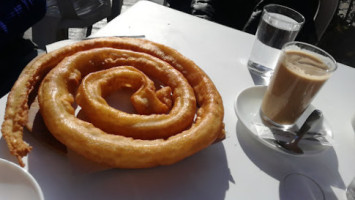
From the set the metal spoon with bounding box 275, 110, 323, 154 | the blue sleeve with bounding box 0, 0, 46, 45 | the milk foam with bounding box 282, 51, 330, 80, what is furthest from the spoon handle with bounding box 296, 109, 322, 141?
the blue sleeve with bounding box 0, 0, 46, 45

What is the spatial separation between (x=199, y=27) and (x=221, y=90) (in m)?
0.42

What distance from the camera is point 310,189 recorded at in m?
0.68

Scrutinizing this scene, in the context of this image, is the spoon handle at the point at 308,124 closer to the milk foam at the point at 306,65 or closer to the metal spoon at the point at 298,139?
the metal spoon at the point at 298,139

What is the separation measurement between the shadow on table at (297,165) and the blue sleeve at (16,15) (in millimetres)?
1031

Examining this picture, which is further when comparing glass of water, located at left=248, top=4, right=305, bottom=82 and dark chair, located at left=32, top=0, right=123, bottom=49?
dark chair, located at left=32, top=0, right=123, bottom=49

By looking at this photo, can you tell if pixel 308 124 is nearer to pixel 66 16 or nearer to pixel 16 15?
pixel 16 15

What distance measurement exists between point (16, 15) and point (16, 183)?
96 centimetres

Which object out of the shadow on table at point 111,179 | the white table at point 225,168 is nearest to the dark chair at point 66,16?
the white table at point 225,168

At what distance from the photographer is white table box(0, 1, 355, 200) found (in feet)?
1.97

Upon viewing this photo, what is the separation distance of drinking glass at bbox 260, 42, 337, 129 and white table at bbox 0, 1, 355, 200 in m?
0.11

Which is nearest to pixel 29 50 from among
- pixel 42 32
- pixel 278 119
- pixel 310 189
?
pixel 42 32

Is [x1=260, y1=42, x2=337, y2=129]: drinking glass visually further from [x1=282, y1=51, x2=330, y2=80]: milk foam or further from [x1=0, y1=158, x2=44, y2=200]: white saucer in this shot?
[x1=0, y1=158, x2=44, y2=200]: white saucer

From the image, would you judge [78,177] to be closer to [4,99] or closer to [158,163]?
[158,163]

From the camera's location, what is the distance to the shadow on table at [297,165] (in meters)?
0.70
